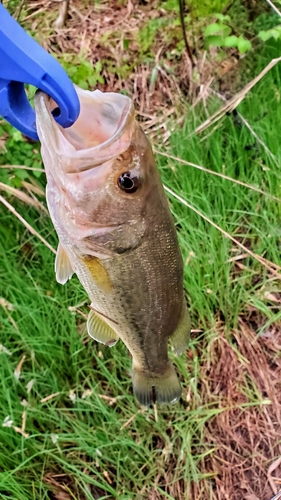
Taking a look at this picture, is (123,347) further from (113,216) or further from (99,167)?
(99,167)

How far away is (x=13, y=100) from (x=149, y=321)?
70cm

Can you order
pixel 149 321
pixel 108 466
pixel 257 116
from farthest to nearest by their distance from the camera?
pixel 257 116, pixel 108 466, pixel 149 321

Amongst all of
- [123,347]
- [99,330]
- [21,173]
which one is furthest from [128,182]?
[21,173]

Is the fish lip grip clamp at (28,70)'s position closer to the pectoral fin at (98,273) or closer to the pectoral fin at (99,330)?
the pectoral fin at (98,273)

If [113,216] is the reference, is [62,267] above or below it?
below

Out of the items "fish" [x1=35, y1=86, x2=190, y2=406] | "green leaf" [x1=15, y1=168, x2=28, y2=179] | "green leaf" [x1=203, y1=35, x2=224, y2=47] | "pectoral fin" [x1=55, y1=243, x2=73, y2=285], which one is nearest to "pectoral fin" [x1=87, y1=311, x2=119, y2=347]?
"fish" [x1=35, y1=86, x2=190, y2=406]

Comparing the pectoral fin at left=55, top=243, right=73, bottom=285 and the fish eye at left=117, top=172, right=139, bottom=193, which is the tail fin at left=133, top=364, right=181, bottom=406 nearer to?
the pectoral fin at left=55, top=243, right=73, bottom=285

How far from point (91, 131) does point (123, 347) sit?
1.27 meters

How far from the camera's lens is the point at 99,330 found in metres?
1.51

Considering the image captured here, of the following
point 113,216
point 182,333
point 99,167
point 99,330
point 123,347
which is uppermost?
point 99,167

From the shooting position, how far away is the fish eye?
111 centimetres

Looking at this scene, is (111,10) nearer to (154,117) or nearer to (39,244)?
(154,117)

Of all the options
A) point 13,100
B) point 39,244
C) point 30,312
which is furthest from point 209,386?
point 13,100

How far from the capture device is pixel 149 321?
1.42m
